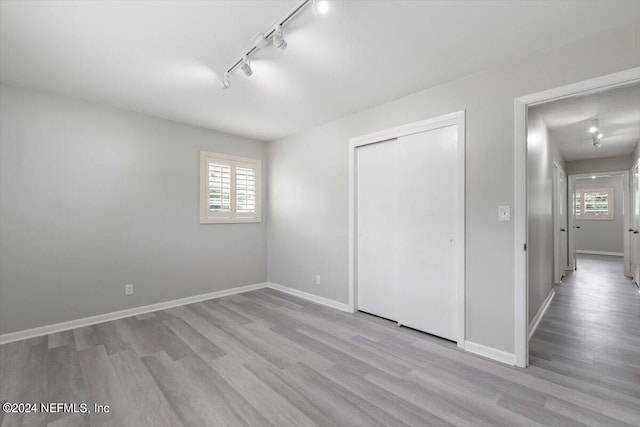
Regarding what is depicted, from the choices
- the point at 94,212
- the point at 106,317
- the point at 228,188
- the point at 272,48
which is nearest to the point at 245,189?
the point at 228,188

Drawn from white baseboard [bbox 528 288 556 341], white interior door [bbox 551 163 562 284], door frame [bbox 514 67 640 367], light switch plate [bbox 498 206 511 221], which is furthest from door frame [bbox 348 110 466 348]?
white interior door [bbox 551 163 562 284]

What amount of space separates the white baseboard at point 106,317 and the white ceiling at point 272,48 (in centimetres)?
252

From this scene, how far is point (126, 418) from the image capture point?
1.72 meters

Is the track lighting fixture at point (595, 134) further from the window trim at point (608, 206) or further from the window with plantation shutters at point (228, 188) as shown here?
the window trim at point (608, 206)

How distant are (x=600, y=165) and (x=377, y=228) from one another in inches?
242

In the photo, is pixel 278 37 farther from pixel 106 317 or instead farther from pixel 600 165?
pixel 600 165

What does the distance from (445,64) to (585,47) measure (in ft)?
3.09

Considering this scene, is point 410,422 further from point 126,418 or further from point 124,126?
point 124,126

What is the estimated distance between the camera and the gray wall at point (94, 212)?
2.84 m

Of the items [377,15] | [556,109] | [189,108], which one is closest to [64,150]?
[189,108]

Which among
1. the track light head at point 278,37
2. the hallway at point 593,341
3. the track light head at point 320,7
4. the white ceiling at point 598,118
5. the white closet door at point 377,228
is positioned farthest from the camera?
the white closet door at point 377,228

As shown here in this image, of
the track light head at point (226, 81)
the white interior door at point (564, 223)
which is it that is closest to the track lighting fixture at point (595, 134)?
the white interior door at point (564, 223)

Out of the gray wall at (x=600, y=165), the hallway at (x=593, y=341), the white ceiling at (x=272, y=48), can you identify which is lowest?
the hallway at (x=593, y=341)

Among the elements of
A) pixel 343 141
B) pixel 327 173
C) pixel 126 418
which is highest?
pixel 343 141
